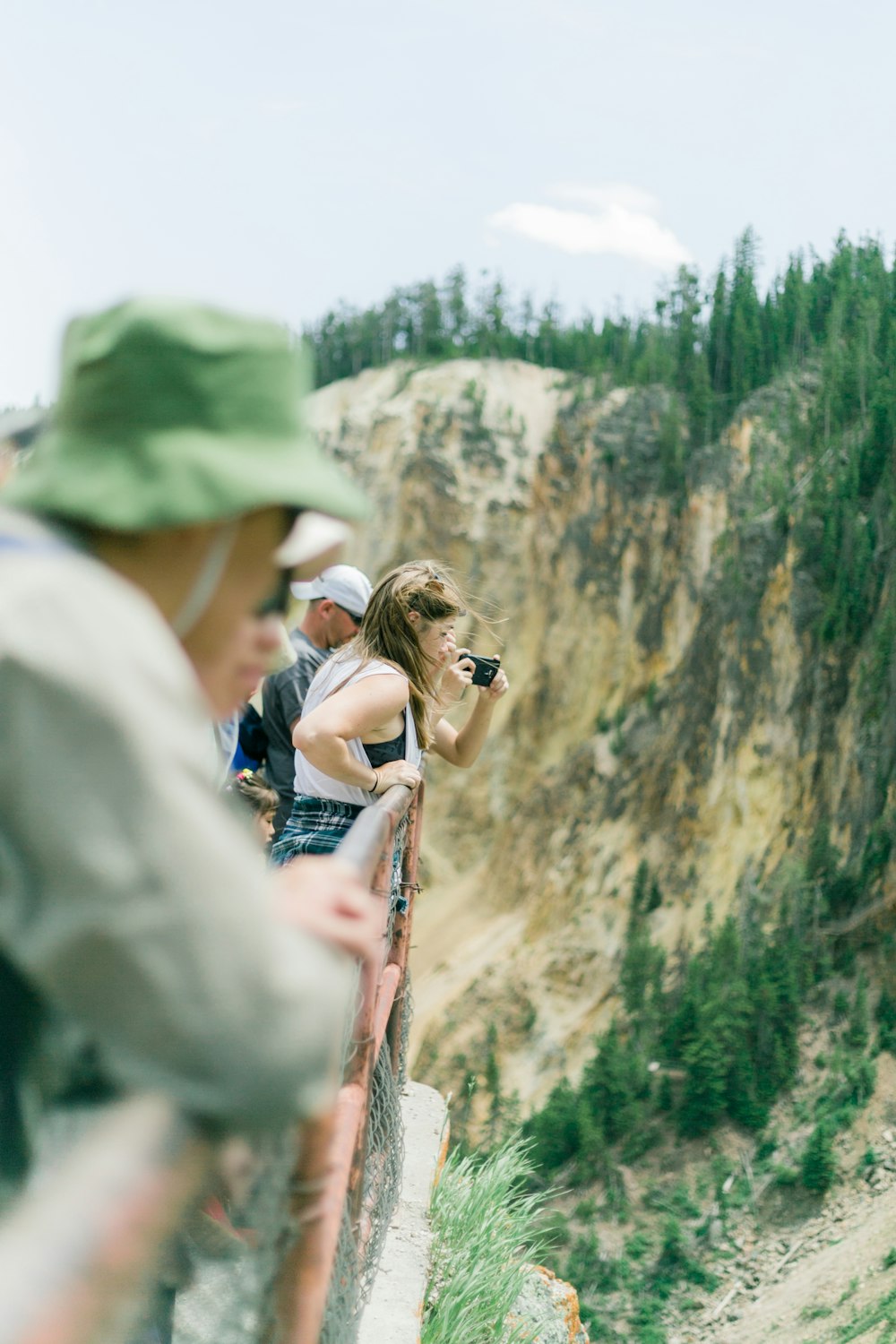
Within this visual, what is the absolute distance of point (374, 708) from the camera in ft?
9.80

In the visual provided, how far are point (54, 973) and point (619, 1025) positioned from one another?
16.8 m

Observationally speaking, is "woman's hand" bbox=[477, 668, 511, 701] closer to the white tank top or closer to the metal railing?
the white tank top

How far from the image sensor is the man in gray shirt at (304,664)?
13.7ft

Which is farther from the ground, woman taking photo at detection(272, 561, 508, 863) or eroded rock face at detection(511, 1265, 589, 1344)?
woman taking photo at detection(272, 561, 508, 863)

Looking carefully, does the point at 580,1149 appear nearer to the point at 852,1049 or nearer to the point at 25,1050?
the point at 852,1049

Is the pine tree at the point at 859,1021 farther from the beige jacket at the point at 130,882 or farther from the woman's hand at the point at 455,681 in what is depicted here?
the beige jacket at the point at 130,882

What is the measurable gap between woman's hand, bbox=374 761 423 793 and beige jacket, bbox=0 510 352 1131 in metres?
2.17

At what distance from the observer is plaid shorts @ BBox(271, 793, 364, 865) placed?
3086 millimetres

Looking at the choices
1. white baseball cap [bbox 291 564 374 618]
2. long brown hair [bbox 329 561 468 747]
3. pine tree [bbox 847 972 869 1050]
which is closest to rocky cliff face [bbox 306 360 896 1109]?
pine tree [bbox 847 972 869 1050]

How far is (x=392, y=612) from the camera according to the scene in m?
3.16

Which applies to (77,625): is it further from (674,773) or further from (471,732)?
(674,773)

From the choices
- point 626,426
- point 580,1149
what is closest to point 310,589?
point 580,1149

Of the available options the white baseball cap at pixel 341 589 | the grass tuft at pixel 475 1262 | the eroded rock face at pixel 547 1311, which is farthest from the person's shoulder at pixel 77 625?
the eroded rock face at pixel 547 1311

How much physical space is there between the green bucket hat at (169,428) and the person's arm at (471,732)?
288 centimetres
